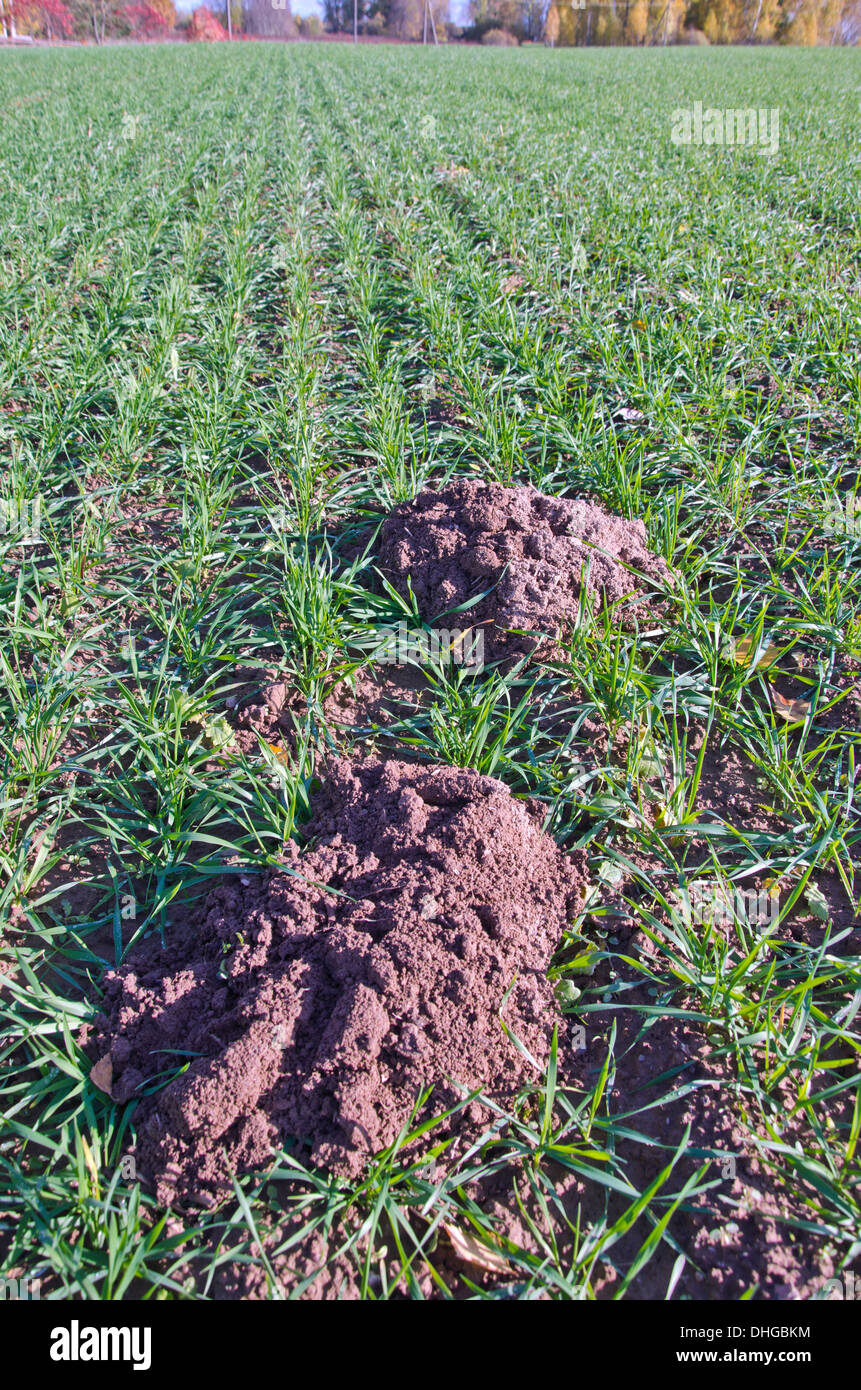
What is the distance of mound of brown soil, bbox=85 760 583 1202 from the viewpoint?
4.79 ft

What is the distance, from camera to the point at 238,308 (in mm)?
4621

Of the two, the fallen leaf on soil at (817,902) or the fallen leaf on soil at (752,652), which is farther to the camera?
the fallen leaf on soil at (752,652)

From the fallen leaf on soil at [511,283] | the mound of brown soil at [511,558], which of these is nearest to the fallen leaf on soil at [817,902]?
the mound of brown soil at [511,558]

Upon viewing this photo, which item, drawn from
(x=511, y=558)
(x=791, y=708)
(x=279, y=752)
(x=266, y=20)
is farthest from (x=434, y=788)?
(x=266, y=20)

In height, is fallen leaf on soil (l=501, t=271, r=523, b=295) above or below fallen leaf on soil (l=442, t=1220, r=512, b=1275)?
above

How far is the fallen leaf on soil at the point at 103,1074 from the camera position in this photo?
1575 mm

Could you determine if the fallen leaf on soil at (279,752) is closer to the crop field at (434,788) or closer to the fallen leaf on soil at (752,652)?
the crop field at (434,788)

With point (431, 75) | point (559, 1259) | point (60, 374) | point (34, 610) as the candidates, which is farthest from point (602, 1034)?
point (431, 75)

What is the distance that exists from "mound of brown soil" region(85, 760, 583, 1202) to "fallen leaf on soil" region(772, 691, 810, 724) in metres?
0.87

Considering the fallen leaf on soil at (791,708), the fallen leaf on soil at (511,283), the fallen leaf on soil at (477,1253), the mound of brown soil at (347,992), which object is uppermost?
the fallen leaf on soil at (511,283)

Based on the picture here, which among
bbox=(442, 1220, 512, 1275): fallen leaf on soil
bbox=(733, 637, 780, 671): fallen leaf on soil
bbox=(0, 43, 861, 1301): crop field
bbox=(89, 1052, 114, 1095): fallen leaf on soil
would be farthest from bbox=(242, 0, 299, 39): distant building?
bbox=(442, 1220, 512, 1275): fallen leaf on soil

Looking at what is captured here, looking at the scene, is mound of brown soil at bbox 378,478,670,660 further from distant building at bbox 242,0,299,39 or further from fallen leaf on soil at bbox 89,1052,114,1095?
distant building at bbox 242,0,299,39

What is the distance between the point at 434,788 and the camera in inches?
78.3

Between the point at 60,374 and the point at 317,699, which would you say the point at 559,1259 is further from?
the point at 60,374
